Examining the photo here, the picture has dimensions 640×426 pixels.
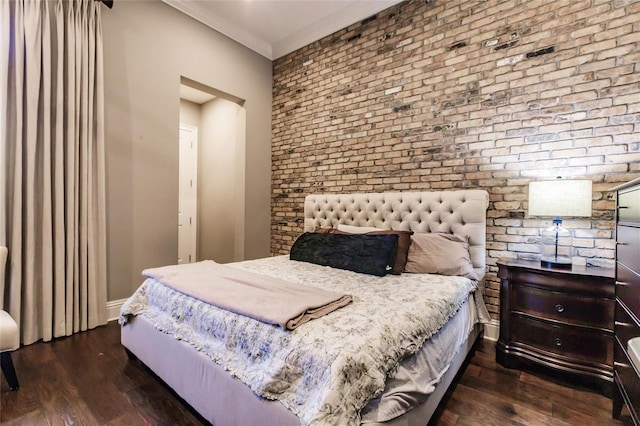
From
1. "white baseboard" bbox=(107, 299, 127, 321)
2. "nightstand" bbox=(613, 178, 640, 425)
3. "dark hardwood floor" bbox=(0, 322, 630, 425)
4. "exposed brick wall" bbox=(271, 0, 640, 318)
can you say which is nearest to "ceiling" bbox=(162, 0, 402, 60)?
"exposed brick wall" bbox=(271, 0, 640, 318)

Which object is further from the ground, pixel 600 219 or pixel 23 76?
pixel 23 76

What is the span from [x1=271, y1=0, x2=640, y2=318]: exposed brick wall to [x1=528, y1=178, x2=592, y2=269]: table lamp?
0.13 meters

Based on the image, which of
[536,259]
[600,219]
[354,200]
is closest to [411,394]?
[536,259]

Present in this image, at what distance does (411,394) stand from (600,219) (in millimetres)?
2059

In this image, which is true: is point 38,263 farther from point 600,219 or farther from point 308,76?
point 600,219

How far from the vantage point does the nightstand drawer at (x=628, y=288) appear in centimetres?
122

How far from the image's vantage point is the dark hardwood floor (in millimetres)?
1598

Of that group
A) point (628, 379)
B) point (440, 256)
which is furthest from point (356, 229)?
point (628, 379)

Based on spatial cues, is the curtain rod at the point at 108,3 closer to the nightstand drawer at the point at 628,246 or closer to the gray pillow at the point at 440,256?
the gray pillow at the point at 440,256

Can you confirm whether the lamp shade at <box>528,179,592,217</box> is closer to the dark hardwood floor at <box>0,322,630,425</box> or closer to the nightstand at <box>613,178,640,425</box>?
the nightstand at <box>613,178,640,425</box>

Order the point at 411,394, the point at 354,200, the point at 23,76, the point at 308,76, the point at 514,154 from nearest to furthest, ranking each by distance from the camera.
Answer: the point at 411,394, the point at 23,76, the point at 514,154, the point at 354,200, the point at 308,76

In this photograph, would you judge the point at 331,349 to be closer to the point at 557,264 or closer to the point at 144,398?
the point at 144,398

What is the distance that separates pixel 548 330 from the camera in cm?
203

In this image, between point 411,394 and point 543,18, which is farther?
point 543,18
